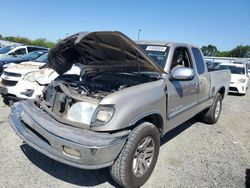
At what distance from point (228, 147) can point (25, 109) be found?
3754mm

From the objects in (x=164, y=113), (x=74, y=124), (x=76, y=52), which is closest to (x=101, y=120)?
(x=74, y=124)

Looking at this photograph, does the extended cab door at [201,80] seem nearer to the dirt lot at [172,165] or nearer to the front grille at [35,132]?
the dirt lot at [172,165]

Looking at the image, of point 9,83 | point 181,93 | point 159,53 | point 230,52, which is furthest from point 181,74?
point 230,52

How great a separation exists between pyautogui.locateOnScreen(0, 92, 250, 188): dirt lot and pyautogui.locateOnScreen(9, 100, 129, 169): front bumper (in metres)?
0.63

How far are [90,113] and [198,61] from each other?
3.09m

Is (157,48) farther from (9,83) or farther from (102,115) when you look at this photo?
(9,83)

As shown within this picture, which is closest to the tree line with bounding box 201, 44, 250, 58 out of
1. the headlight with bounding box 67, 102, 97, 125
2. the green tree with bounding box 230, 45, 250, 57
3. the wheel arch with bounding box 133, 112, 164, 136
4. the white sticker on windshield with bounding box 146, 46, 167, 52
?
the green tree with bounding box 230, 45, 250, 57

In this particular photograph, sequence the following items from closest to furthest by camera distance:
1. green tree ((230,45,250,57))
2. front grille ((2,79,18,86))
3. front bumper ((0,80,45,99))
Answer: front bumper ((0,80,45,99)), front grille ((2,79,18,86)), green tree ((230,45,250,57))

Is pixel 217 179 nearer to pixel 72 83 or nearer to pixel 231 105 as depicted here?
pixel 72 83

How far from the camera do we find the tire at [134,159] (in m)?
2.95

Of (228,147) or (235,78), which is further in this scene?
(235,78)

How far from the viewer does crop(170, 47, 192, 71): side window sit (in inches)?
175

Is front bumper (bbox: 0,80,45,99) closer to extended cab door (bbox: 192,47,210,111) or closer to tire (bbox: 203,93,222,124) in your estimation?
extended cab door (bbox: 192,47,210,111)

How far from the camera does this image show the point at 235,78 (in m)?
12.1
